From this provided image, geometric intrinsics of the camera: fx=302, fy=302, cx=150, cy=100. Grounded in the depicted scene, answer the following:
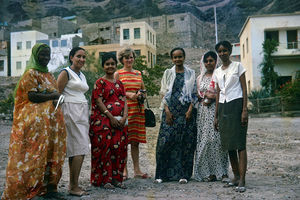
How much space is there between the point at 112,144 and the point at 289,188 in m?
2.19

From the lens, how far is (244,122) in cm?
357

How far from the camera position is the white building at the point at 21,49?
122ft

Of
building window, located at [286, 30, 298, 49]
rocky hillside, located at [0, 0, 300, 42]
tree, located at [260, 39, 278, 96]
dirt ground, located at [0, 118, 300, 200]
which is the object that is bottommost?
dirt ground, located at [0, 118, 300, 200]

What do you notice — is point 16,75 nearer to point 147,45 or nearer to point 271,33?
point 147,45

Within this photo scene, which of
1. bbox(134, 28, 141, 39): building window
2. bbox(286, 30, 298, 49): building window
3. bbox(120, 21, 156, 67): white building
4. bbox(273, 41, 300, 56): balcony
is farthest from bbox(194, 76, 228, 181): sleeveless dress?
bbox(134, 28, 141, 39): building window

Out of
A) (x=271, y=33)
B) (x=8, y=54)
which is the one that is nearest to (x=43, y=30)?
(x=8, y=54)

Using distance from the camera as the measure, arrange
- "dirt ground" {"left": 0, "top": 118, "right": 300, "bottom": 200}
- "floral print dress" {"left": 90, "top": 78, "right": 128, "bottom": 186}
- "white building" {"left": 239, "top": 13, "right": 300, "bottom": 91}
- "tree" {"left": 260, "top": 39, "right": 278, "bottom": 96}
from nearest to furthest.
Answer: "dirt ground" {"left": 0, "top": 118, "right": 300, "bottom": 200} → "floral print dress" {"left": 90, "top": 78, "right": 128, "bottom": 186} → "tree" {"left": 260, "top": 39, "right": 278, "bottom": 96} → "white building" {"left": 239, "top": 13, "right": 300, "bottom": 91}

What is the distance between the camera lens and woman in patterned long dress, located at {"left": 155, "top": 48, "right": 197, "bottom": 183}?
4.15 metres

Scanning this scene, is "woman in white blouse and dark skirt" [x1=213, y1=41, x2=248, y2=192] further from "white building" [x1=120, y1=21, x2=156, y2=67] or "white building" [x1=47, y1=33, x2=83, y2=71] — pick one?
"white building" [x1=47, y1=33, x2=83, y2=71]

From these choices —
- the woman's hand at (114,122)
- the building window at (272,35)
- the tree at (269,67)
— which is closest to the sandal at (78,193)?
the woman's hand at (114,122)

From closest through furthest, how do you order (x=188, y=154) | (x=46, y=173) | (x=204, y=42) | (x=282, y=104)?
A: (x=46, y=173), (x=188, y=154), (x=282, y=104), (x=204, y=42)

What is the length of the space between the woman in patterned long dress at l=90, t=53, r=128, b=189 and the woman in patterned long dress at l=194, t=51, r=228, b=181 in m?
1.08

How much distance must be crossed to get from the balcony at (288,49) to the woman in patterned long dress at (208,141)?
17.7 m

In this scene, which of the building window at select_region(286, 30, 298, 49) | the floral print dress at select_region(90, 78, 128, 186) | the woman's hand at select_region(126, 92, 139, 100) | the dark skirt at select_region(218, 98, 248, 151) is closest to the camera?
the dark skirt at select_region(218, 98, 248, 151)
